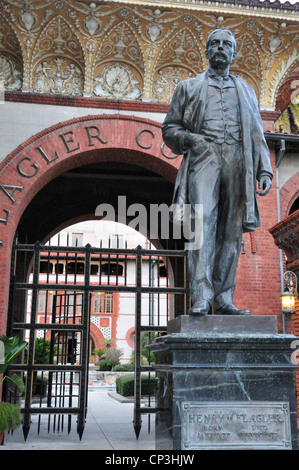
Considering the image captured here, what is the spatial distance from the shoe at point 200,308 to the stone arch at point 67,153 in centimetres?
760

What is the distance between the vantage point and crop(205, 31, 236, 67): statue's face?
429 centimetres

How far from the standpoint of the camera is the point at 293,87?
13984 millimetres

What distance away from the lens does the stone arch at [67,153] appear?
36.5ft

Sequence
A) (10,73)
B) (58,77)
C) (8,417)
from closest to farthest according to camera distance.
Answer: (8,417) → (10,73) → (58,77)

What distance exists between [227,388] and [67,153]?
8.89m

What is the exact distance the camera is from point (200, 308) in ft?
12.2

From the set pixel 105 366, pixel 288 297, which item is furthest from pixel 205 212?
pixel 105 366

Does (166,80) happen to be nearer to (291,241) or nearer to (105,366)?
(291,241)

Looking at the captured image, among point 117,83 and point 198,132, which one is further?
point 117,83

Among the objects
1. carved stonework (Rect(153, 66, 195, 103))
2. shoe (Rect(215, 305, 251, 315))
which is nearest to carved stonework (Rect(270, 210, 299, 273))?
carved stonework (Rect(153, 66, 195, 103))

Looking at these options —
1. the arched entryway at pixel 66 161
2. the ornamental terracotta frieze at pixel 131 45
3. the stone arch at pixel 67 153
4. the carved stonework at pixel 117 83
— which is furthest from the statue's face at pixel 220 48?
the carved stonework at pixel 117 83

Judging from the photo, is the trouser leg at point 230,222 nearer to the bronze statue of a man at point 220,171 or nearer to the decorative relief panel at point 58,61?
the bronze statue of a man at point 220,171
